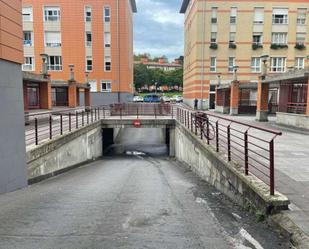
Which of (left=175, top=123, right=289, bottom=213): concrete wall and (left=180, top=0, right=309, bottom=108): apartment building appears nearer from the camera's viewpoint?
(left=175, top=123, right=289, bottom=213): concrete wall

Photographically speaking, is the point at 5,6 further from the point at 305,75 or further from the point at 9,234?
the point at 305,75

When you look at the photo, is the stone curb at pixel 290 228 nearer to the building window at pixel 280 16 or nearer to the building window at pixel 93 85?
the building window at pixel 93 85

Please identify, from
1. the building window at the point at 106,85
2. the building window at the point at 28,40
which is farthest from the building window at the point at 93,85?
the building window at the point at 28,40

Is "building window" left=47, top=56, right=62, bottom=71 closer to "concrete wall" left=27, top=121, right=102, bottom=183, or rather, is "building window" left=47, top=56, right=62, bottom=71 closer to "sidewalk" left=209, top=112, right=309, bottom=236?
"concrete wall" left=27, top=121, right=102, bottom=183

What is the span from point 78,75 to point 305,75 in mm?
33367

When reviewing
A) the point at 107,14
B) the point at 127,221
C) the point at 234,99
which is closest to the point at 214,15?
the point at 107,14

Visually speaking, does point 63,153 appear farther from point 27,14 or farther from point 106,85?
point 27,14

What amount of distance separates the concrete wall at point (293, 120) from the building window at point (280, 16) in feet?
86.6

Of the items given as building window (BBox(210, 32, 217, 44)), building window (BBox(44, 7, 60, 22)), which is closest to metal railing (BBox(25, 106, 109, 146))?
building window (BBox(44, 7, 60, 22))

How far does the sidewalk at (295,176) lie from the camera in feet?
14.3

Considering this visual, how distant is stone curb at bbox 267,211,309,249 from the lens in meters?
3.58

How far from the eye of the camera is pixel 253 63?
41188mm

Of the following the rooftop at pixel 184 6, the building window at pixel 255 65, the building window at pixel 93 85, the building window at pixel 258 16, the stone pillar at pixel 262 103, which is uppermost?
the rooftop at pixel 184 6

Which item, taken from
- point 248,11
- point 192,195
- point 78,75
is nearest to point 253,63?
point 248,11
